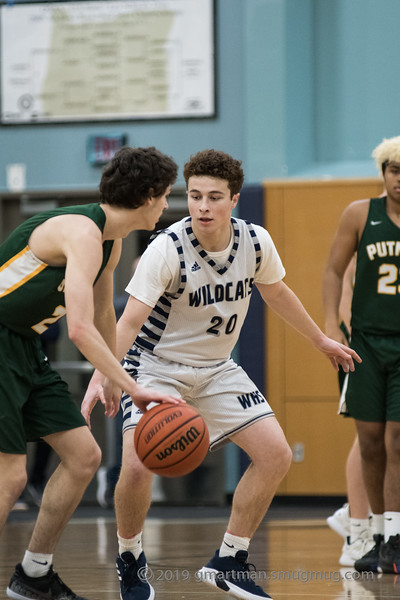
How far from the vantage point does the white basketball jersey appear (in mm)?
3746

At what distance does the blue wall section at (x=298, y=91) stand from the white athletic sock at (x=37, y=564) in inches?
189

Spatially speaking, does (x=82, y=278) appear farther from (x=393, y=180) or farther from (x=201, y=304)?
(x=393, y=180)

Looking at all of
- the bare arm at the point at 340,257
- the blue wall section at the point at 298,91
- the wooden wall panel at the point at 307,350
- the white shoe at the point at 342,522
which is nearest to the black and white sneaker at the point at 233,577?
the bare arm at the point at 340,257

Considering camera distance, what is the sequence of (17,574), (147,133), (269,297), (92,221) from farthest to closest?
(147,133)
(269,297)
(17,574)
(92,221)

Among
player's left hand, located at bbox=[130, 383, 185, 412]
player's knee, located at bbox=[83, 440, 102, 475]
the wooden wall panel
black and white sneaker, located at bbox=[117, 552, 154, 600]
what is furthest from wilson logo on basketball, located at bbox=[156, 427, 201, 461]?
the wooden wall panel

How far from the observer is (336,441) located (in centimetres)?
Result: 744

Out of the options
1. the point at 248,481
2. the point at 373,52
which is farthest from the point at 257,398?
the point at 373,52

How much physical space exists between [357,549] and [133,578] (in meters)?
1.42

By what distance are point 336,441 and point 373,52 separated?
315cm

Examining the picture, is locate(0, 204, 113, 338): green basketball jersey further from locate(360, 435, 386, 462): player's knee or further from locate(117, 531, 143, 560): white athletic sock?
locate(360, 435, 386, 462): player's knee

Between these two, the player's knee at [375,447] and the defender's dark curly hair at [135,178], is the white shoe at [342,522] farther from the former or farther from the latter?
the defender's dark curly hair at [135,178]

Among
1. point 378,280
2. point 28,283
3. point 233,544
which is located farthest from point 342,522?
point 28,283

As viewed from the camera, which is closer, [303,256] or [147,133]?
[303,256]

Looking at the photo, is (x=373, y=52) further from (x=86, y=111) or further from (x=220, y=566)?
(x=220, y=566)
